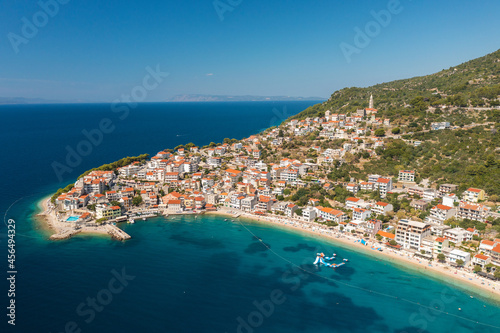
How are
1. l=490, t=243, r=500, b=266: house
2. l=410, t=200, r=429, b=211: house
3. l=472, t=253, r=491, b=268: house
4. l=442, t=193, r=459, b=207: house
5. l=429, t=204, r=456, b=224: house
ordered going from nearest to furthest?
l=490, t=243, r=500, b=266: house < l=472, t=253, r=491, b=268: house < l=429, t=204, r=456, b=224: house < l=442, t=193, r=459, b=207: house < l=410, t=200, r=429, b=211: house

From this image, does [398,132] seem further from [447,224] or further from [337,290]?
[337,290]

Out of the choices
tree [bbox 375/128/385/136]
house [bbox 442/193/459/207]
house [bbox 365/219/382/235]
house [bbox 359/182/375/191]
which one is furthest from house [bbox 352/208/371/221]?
tree [bbox 375/128/385/136]

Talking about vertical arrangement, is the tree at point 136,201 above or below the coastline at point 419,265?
above

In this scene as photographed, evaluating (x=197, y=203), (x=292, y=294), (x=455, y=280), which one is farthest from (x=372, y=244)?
(x=197, y=203)

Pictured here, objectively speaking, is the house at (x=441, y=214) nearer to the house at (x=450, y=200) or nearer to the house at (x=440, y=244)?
the house at (x=450, y=200)

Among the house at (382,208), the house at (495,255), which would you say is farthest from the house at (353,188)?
the house at (495,255)

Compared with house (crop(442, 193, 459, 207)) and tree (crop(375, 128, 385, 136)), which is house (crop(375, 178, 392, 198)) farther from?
tree (crop(375, 128, 385, 136))

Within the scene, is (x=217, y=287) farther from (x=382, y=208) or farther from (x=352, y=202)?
(x=382, y=208)
